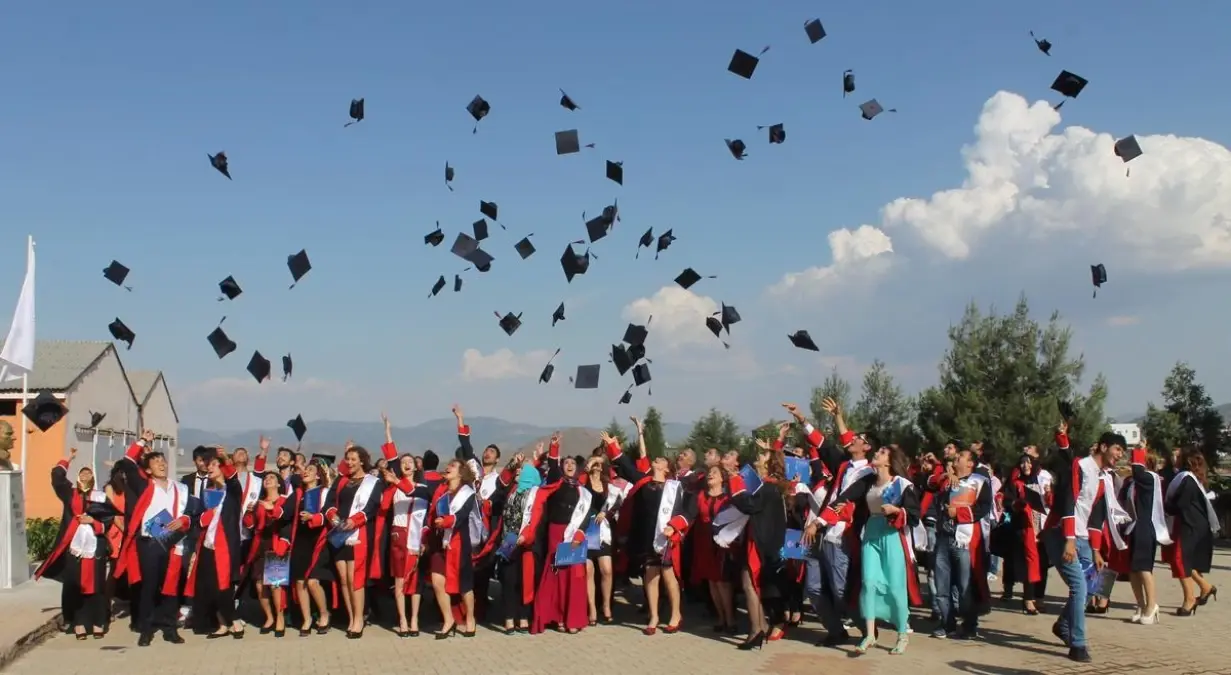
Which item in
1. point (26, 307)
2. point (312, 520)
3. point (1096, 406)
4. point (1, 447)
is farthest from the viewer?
point (1096, 406)

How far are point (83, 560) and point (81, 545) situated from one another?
0.48ft

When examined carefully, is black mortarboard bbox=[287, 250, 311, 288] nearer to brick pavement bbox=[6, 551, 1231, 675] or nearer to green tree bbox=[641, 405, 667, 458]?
brick pavement bbox=[6, 551, 1231, 675]

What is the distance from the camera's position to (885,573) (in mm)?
9602

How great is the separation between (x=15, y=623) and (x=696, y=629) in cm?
667

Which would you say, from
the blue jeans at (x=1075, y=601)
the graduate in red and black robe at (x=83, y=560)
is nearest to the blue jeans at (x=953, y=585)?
the blue jeans at (x=1075, y=601)

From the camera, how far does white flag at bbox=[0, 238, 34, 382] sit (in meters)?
15.0

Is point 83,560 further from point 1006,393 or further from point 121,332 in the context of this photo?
point 1006,393

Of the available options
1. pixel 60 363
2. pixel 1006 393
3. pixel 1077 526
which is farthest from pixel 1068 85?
pixel 60 363

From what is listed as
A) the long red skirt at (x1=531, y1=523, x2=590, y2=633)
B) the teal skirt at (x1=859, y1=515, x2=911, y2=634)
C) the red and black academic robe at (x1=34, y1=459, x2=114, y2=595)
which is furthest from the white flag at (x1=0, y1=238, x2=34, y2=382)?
the teal skirt at (x1=859, y1=515, x2=911, y2=634)

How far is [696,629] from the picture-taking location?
36.7 ft

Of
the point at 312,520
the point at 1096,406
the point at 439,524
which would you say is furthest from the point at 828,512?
the point at 1096,406

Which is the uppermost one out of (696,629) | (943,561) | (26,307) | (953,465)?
(26,307)

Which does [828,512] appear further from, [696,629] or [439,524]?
[439,524]

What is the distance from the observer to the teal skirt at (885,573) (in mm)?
9531
